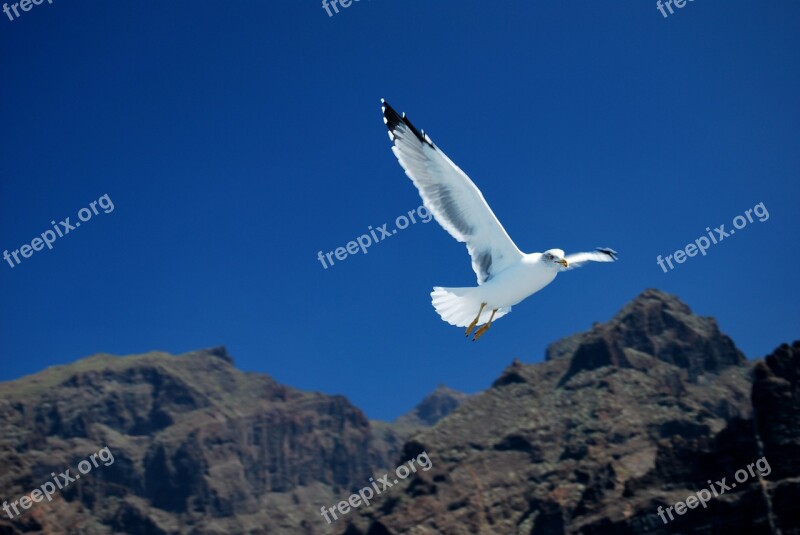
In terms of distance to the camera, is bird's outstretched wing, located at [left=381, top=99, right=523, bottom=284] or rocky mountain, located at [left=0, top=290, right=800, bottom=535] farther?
rocky mountain, located at [left=0, top=290, right=800, bottom=535]

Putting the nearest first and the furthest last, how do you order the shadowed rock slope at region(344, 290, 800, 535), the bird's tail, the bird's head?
the bird's head, the bird's tail, the shadowed rock slope at region(344, 290, 800, 535)

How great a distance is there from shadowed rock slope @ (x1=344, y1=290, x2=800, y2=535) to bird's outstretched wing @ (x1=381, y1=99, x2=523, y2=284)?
60347 millimetres

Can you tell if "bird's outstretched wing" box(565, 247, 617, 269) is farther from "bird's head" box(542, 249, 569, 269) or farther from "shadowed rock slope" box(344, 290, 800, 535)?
"shadowed rock slope" box(344, 290, 800, 535)

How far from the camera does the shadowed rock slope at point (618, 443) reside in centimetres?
8012

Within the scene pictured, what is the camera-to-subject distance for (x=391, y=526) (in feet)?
425

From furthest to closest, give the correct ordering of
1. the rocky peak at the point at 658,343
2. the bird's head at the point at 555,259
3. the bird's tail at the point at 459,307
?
the rocky peak at the point at 658,343 → the bird's tail at the point at 459,307 → the bird's head at the point at 555,259

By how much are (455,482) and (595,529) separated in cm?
5377

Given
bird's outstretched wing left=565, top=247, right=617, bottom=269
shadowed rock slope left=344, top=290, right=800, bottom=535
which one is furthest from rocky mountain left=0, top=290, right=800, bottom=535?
bird's outstretched wing left=565, top=247, right=617, bottom=269

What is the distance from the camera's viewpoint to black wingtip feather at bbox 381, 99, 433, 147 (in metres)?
22.0

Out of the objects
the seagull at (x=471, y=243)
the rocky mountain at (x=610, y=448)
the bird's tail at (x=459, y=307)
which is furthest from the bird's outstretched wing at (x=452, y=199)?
the rocky mountain at (x=610, y=448)

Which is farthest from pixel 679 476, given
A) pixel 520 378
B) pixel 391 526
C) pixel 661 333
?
pixel 661 333

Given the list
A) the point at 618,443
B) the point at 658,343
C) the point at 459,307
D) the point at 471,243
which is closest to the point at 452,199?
the point at 471,243

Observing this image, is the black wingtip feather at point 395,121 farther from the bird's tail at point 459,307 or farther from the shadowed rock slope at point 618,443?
the shadowed rock slope at point 618,443

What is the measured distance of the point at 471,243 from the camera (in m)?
24.0
